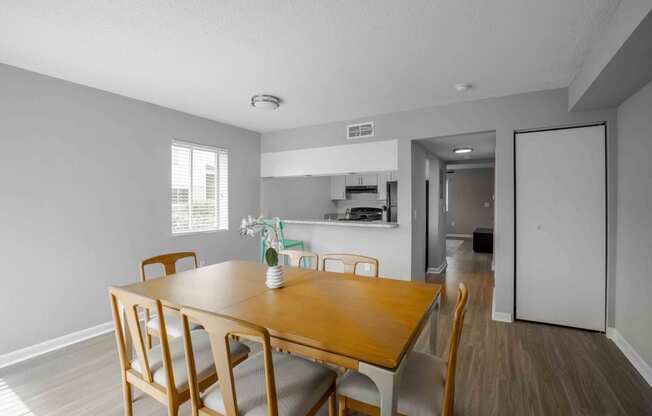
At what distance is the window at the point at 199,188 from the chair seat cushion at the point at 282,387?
285cm

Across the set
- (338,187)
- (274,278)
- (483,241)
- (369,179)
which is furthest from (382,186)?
(274,278)

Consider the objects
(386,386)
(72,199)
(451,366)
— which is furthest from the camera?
(72,199)

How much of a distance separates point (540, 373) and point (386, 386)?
1.99m

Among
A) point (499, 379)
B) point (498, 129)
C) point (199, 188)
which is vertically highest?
point (498, 129)

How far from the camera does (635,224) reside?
248 centimetres

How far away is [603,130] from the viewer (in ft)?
9.65

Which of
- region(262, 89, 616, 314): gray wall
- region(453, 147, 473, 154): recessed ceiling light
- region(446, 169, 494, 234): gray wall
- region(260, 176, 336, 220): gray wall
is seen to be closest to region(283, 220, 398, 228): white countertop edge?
region(262, 89, 616, 314): gray wall

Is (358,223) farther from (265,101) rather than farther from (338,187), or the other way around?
(338,187)

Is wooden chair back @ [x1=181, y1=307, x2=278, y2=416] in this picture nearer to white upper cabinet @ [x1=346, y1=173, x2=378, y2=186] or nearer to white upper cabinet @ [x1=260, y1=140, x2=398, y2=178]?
white upper cabinet @ [x1=260, y1=140, x2=398, y2=178]

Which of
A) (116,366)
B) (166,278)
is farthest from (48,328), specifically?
(166,278)

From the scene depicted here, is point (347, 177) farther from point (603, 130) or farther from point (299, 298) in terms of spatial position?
point (299, 298)

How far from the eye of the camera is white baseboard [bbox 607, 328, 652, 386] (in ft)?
7.27

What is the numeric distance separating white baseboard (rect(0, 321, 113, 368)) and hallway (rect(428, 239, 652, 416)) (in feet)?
11.0

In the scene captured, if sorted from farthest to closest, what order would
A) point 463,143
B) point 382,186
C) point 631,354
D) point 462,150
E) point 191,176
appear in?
point 382,186 → point 462,150 → point 463,143 → point 191,176 → point 631,354
